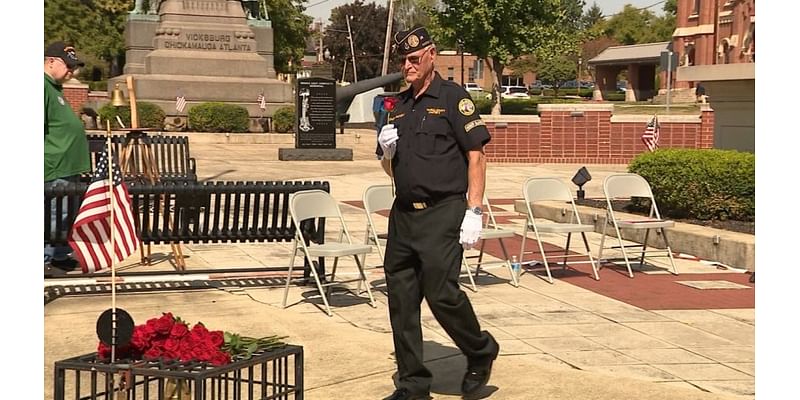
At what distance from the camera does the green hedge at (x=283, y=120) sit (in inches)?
1452

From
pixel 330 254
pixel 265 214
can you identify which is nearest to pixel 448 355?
pixel 330 254

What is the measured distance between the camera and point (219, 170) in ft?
81.6

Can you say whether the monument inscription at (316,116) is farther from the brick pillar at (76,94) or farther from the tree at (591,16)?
the tree at (591,16)

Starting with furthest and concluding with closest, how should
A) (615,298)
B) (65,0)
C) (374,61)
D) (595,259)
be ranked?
(374,61) → (65,0) → (595,259) → (615,298)

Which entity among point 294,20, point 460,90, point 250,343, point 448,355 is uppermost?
point 294,20

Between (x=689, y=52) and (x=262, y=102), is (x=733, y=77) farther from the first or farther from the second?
(x=689, y=52)

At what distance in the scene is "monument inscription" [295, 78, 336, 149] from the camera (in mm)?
28781

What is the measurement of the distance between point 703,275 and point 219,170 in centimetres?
1497

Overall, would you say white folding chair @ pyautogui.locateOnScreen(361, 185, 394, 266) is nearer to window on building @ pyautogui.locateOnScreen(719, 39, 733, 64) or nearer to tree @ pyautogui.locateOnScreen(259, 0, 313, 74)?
window on building @ pyautogui.locateOnScreen(719, 39, 733, 64)

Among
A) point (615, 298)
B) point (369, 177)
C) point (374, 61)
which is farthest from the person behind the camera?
point (374, 61)

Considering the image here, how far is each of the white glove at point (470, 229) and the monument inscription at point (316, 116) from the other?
22.7m

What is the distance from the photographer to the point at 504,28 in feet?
188

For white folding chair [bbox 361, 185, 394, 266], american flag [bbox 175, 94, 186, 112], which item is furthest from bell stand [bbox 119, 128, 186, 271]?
american flag [bbox 175, 94, 186, 112]

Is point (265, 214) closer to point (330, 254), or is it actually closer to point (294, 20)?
point (330, 254)
